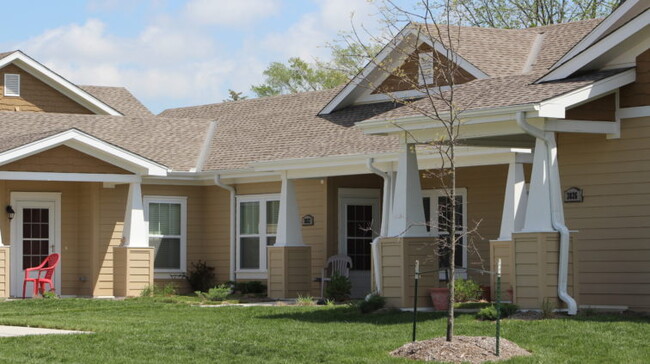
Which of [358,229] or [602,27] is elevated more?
[602,27]

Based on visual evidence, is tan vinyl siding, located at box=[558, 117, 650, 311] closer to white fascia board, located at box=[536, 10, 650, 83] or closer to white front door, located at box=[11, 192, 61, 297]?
white fascia board, located at box=[536, 10, 650, 83]

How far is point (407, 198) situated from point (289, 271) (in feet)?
21.1

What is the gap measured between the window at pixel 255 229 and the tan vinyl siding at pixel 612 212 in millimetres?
9417

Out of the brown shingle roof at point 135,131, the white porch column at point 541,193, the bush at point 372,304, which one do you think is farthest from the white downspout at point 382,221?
the brown shingle roof at point 135,131

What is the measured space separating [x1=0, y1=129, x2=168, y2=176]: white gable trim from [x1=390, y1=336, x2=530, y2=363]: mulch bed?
12635 millimetres

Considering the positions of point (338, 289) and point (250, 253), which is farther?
point (250, 253)

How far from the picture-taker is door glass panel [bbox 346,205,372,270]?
2555 cm

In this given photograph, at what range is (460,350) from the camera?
13094 millimetres

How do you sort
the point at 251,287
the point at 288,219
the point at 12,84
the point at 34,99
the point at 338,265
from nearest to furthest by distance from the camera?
the point at 288,219
the point at 338,265
the point at 251,287
the point at 12,84
the point at 34,99

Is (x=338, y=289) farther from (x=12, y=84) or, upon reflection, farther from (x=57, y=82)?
(x=12, y=84)

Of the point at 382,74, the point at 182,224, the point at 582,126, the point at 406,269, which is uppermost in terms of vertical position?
the point at 382,74

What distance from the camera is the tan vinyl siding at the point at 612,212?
689 inches

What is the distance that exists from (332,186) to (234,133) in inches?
206

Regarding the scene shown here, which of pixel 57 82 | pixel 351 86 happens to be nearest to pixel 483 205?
pixel 351 86
